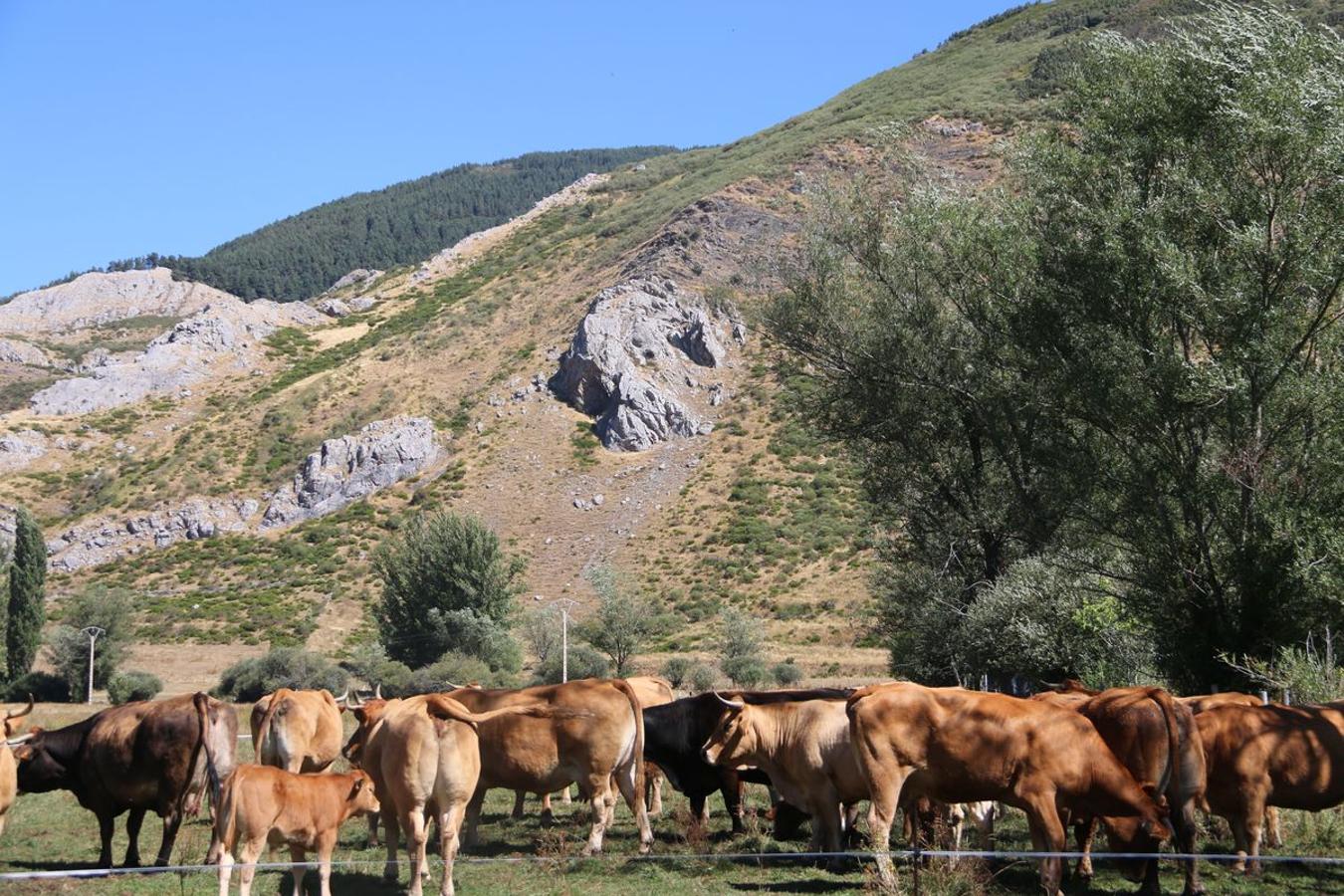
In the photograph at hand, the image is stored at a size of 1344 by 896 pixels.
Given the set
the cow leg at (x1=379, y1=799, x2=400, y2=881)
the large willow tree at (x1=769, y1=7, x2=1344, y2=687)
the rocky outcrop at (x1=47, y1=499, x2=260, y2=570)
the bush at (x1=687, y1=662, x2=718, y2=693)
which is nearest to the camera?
the cow leg at (x1=379, y1=799, x2=400, y2=881)

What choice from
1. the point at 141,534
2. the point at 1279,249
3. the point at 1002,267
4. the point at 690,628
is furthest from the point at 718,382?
the point at 1279,249

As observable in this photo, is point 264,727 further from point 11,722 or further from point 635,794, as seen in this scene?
point 635,794

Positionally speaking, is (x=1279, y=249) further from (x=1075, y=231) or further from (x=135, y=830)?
(x=135, y=830)

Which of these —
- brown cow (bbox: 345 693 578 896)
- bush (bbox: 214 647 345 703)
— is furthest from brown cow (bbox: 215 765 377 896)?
bush (bbox: 214 647 345 703)

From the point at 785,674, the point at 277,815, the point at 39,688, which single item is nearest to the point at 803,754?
the point at 277,815

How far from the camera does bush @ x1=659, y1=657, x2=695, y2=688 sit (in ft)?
136

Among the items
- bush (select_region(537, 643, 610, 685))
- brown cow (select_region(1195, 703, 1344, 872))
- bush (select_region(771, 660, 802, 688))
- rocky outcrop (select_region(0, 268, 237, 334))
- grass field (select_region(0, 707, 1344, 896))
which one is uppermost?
rocky outcrop (select_region(0, 268, 237, 334))

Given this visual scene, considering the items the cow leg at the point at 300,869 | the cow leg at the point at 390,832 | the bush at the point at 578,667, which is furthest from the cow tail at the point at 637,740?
the bush at the point at 578,667

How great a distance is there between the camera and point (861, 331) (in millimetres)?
26281

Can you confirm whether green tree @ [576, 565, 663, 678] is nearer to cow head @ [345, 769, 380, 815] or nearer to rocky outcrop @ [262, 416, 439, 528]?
rocky outcrop @ [262, 416, 439, 528]

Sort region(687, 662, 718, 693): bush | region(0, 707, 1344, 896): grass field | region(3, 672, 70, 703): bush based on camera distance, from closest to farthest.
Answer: region(0, 707, 1344, 896): grass field
region(687, 662, 718, 693): bush
region(3, 672, 70, 703): bush

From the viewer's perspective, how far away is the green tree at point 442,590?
47344 mm

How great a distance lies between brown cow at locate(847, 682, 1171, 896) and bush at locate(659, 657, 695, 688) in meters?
29.4

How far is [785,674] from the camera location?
133 ft
